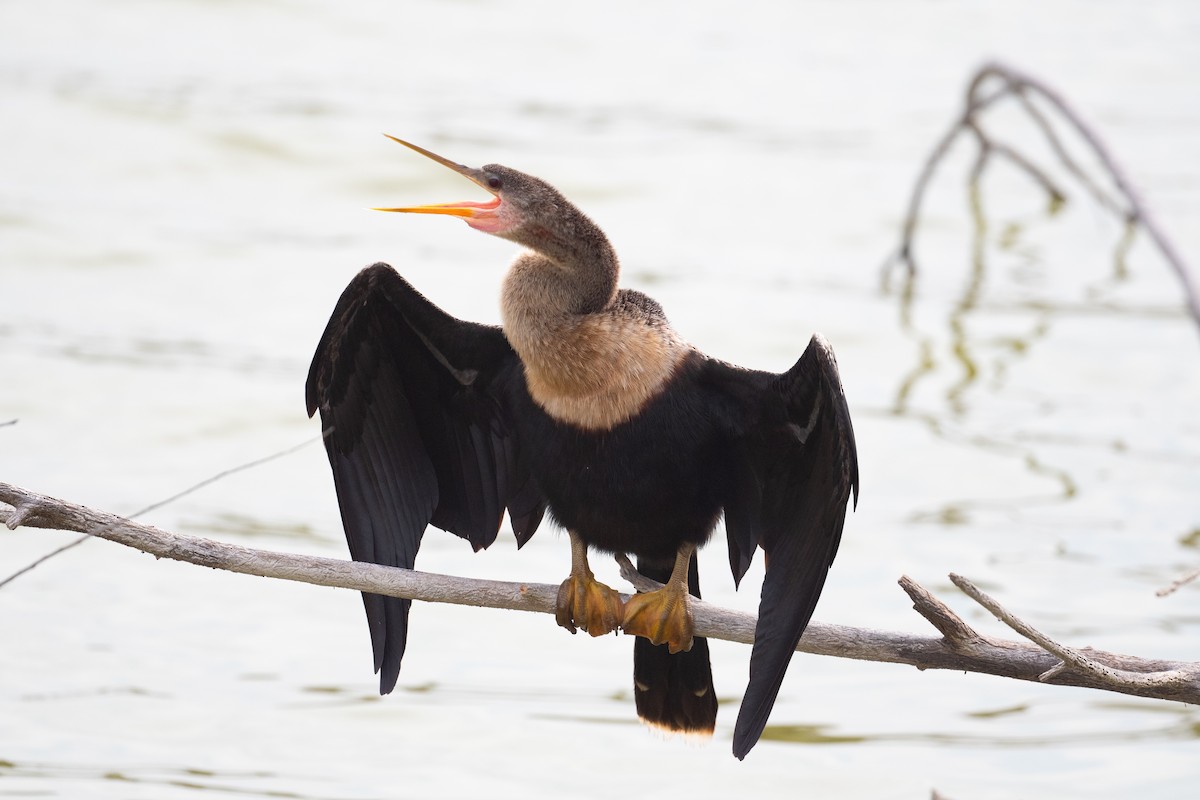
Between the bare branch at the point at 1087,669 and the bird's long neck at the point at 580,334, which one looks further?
the bird's long neck at the point at 580,334

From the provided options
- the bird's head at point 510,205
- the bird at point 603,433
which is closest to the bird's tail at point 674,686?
the bird at point 603,433

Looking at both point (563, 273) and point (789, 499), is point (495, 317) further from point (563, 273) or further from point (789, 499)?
point (789, 499)

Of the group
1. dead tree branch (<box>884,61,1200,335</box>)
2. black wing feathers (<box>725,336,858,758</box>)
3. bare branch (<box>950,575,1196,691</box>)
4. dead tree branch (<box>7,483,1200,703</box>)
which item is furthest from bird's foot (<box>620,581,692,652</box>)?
dead tree branch (<box>884,61,1200,335</box>)

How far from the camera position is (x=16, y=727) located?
171 inches

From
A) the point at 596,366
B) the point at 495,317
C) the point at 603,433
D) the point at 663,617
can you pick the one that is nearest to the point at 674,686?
the point at 663,617

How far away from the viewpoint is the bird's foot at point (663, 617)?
3172 millimetres

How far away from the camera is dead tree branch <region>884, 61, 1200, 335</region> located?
4492mm

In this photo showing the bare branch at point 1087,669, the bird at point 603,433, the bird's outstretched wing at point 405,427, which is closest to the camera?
the bare branch at point 1087,669

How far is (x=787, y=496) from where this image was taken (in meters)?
3.21

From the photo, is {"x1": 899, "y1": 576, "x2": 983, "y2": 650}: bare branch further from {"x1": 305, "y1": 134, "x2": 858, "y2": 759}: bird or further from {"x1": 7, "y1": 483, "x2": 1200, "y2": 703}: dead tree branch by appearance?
{"x1": 305, "y1": 134, "x2": 858, "y2": 759}: bird

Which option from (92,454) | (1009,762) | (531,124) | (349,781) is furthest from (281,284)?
(1009,762)

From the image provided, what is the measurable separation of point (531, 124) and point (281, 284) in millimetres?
2825

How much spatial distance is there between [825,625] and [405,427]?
3.46 ft

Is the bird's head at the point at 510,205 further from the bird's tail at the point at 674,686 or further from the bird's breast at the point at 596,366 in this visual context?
the bird's tail at the point at 674,686
